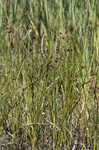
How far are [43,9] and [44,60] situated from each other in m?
0.80

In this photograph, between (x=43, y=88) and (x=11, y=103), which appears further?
(x=11, y=103)

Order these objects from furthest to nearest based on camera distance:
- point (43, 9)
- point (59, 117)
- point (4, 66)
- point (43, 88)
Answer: point (43, 9), point (4, 66), point (59, 117), point (43, 88)

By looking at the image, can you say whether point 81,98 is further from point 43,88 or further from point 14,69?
point 14,69

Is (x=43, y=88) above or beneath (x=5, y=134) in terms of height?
above

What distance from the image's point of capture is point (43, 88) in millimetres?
1835

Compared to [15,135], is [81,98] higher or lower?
higher

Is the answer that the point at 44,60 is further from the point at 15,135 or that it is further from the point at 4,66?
the point at 15,135

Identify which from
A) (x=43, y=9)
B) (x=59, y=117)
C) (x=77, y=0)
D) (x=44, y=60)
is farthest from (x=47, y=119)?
(x=43, y=9)

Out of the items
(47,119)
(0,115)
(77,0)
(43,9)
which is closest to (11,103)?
(0,115)

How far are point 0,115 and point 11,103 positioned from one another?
9 cm

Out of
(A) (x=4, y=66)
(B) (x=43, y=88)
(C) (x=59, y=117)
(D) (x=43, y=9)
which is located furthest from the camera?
(D) (x=43, y=9)

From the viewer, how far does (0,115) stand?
198 cm

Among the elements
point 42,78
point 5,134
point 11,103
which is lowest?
point 5,134

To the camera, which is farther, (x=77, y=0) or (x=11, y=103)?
(x=77, y=0)
